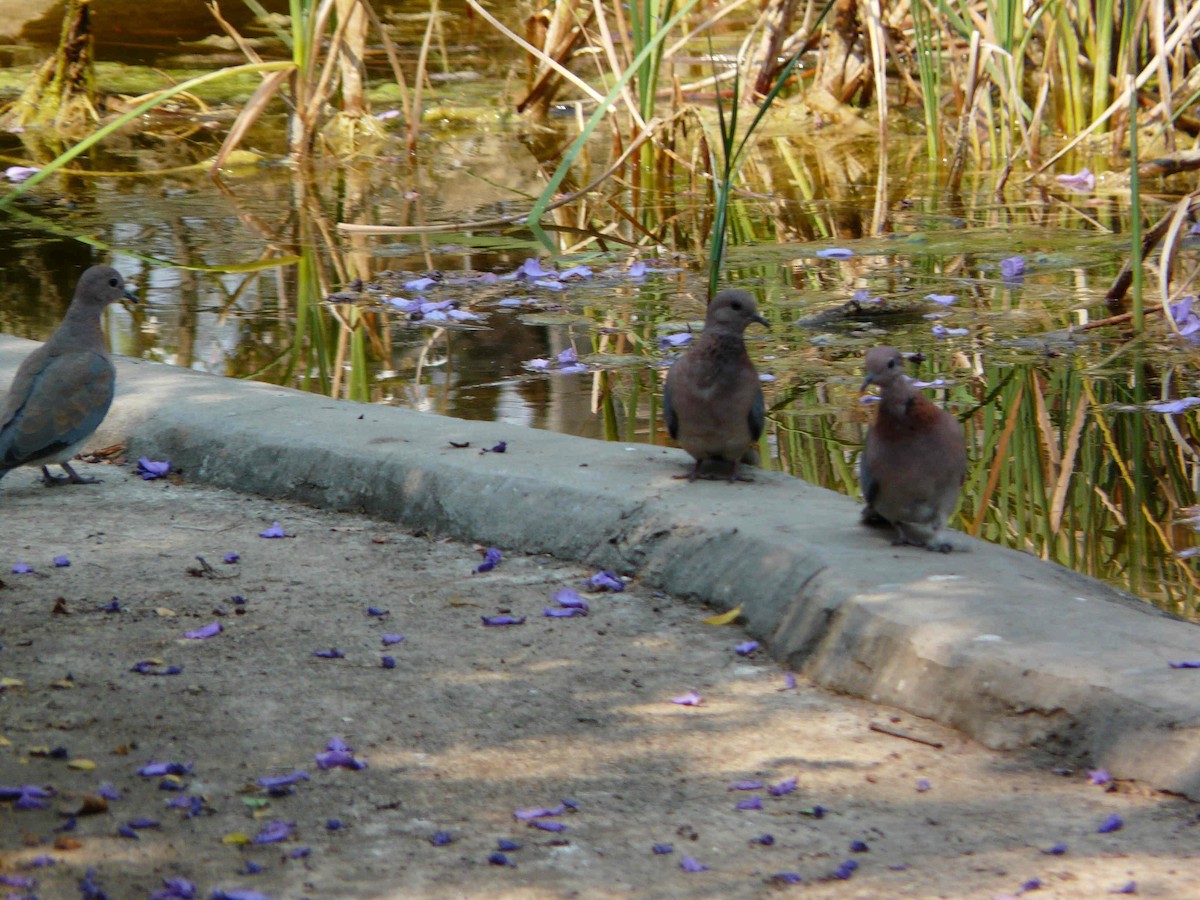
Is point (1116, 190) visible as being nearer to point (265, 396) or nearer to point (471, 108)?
point (471, 108)

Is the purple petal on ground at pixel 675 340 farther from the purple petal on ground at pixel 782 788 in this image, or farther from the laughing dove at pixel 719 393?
the purple petal on ground at pixel 782 788

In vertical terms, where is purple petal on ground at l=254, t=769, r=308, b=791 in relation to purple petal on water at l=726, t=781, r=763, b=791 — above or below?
above

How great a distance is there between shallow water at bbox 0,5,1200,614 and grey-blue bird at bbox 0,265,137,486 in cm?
112

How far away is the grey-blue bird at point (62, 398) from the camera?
14.3ft

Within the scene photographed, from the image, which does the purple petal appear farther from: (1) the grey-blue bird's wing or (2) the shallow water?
(2) the shallow water

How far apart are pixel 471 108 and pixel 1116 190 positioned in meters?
4.79

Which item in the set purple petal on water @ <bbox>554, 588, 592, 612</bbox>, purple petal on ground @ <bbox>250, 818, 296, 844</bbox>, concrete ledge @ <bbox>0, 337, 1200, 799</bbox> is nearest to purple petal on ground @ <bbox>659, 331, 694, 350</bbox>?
concrete ledge @ <bbox>0, 337, 1200, 799</bbox>

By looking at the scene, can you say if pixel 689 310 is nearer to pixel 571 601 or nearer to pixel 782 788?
pixel 571 601

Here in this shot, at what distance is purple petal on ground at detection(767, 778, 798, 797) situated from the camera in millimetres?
2787

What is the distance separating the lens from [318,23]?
8.81 meters

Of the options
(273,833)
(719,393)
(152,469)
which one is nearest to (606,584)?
(719,393)

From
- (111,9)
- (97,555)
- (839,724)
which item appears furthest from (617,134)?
(111,9)

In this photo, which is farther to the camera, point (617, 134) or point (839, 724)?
point (617, 134)

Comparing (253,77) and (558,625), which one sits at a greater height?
(253,77)
